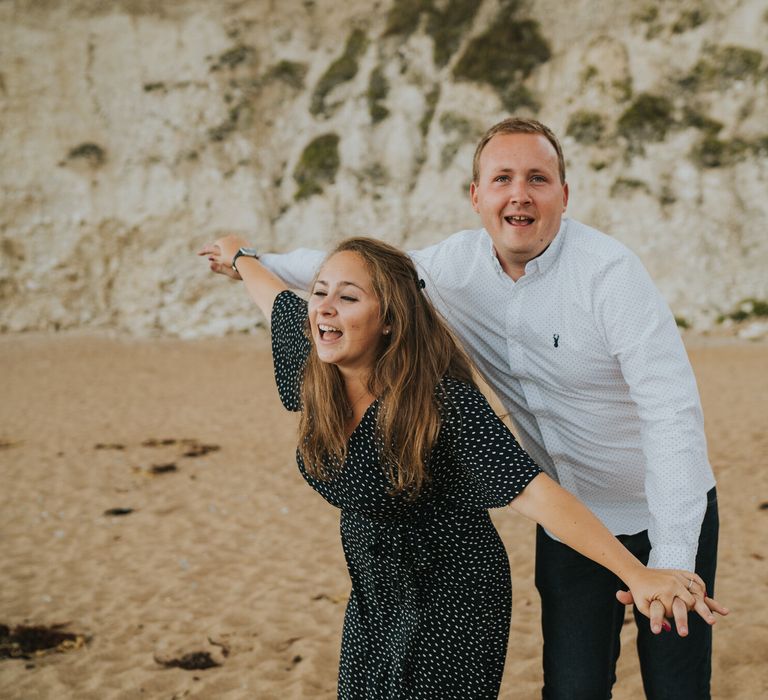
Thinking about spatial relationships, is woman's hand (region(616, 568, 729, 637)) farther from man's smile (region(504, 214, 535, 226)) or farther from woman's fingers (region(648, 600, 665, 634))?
man's smile (region(504, 214, 535, 226))

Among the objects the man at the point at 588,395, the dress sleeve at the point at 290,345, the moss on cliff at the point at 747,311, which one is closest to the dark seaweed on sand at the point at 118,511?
the dress sleeve at the point at 290,345

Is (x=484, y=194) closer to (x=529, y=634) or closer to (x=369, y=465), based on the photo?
(x=369, y=465)

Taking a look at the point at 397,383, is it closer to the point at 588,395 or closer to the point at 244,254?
the point at 588,395

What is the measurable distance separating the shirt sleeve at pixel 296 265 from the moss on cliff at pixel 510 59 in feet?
68.5

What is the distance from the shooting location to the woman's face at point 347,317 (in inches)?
89.8

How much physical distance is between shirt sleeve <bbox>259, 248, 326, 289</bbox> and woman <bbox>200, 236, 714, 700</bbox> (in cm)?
72

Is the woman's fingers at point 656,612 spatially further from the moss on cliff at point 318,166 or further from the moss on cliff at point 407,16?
the moss on cliff at point 407,16

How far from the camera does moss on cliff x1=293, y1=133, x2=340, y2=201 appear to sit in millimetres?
24344

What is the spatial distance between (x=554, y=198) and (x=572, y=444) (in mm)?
816

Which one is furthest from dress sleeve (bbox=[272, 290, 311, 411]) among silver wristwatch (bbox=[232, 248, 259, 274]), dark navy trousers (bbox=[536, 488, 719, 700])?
dark navy trousers (bbox=[536, 488, 719, 700])

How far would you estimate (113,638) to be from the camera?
5059 millimetres

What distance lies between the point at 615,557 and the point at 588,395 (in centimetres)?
60

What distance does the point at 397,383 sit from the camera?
7.31 feet

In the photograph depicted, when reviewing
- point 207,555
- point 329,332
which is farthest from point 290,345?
point 207,555
